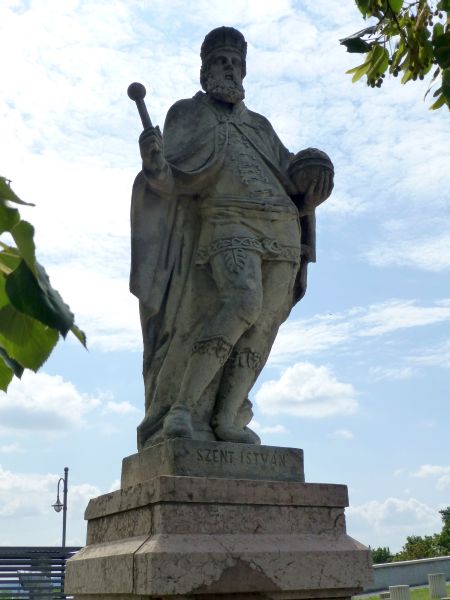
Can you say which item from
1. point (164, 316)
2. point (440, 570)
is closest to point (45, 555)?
point (164, 316)

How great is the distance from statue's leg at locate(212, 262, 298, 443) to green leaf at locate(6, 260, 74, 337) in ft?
13.4

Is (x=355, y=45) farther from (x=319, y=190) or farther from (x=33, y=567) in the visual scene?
(x=33, y=567)

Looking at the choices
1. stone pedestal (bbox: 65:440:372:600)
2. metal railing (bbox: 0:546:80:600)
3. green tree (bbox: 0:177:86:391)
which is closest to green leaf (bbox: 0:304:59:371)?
green tree (bbox: 0:177:86:391)

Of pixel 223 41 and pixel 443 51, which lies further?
pixel 223 41

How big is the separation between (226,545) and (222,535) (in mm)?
100

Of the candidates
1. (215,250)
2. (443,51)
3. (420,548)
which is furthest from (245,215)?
(420,548)

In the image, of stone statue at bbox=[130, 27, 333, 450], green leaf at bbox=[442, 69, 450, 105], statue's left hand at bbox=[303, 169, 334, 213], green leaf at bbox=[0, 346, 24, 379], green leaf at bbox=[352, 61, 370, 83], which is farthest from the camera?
statue's left hand at bbox=[303, 169, 334, 213]

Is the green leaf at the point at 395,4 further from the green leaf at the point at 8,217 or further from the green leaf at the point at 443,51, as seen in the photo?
the green leaf at the point at 8,217

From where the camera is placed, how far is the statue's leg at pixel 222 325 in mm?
5109

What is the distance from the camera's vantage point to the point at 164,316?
5.55 m

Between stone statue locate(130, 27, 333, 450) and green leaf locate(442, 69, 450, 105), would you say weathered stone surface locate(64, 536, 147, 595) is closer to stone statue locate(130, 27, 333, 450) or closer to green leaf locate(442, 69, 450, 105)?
stone statue locate(130, 27, 333, 450)

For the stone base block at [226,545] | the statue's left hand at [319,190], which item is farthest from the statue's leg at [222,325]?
the statue's left hand at [319,190]

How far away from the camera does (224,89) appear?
5.96 m

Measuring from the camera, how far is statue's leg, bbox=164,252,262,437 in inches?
201
